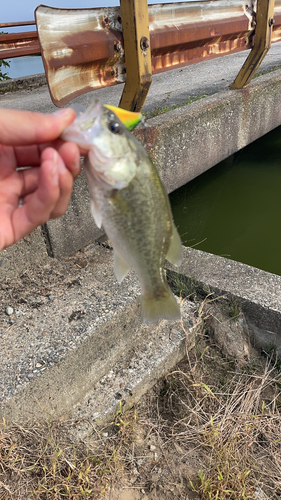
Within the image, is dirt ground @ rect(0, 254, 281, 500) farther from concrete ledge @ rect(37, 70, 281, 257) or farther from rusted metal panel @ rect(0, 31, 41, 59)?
rusted metal panel @ rect(0, 31, 41, 59)

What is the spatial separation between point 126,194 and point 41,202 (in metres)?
0.39

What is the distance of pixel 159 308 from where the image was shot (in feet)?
5.40

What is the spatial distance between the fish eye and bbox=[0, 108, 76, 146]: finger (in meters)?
0.23

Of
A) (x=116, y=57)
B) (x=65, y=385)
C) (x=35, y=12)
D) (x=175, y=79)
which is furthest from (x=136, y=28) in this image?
(x=175, y=79)

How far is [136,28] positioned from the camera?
303 centimetres

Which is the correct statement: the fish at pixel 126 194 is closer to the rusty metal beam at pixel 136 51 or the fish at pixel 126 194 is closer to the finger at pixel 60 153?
the finger at pixel 60 153

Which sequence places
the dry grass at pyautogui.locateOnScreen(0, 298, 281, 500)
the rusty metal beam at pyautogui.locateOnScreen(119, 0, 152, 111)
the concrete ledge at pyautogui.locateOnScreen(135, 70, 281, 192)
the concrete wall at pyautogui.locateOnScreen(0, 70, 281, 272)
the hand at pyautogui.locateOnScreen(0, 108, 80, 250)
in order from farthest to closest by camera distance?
1. the concrete ledge at pyautogui.locateOnScreen(135, 70, 281, 192)
2. the concrete wall at pyautogui.locateOnScreen(0, 70, 281, 272)
3. the rusty metal beam at pyautogui.locateOnScreen(119, 0, 152, 111)
4. the dry grass at pyautogui.locateOnScreen(0, 298, 281, 500)
5. the hand at pyautogui.locateOnScreen(0, 108, 80, 250)

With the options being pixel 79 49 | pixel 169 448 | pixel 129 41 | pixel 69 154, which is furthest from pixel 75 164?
pixel 129 41

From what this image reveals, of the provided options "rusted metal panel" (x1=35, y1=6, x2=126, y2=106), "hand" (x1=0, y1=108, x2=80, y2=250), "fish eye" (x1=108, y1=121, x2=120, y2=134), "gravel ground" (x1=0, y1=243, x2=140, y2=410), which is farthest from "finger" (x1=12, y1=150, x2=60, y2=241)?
"rusted metal panel" (x1=35, y1=6, x2=126, y2=106)

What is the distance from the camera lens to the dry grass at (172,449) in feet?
7.12

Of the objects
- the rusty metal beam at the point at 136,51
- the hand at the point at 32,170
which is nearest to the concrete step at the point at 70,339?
the hand at the point at 32,170

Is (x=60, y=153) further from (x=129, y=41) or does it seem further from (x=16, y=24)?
(x=16, y=24)

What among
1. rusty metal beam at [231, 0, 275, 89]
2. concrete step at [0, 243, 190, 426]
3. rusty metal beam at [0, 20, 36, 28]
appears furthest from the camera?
rusty metal beam at [0, 20, 36, 28]

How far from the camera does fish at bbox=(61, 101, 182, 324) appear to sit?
1.38 metres
